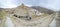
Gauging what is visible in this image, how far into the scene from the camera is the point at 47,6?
145 centimetres

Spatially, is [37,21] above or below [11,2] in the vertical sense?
below

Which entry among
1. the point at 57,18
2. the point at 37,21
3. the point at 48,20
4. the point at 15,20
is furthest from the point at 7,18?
the point at 57,18

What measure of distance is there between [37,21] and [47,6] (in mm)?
232

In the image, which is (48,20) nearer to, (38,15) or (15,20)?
(38,15)

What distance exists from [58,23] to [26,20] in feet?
1.31

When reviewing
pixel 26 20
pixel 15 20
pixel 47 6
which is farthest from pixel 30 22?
pixel 47 6

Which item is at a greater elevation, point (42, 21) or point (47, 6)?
point (47, 6)

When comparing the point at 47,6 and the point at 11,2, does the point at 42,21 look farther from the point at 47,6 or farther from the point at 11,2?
the point at 11,2

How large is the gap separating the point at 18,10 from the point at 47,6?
0.37 metres

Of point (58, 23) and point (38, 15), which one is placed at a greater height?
point (38, 15)

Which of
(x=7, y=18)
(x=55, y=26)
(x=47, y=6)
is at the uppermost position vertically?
(x=47, y=6)

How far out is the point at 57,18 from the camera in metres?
1.43

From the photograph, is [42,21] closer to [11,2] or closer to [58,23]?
[58,23]

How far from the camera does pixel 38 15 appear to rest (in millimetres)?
1416
